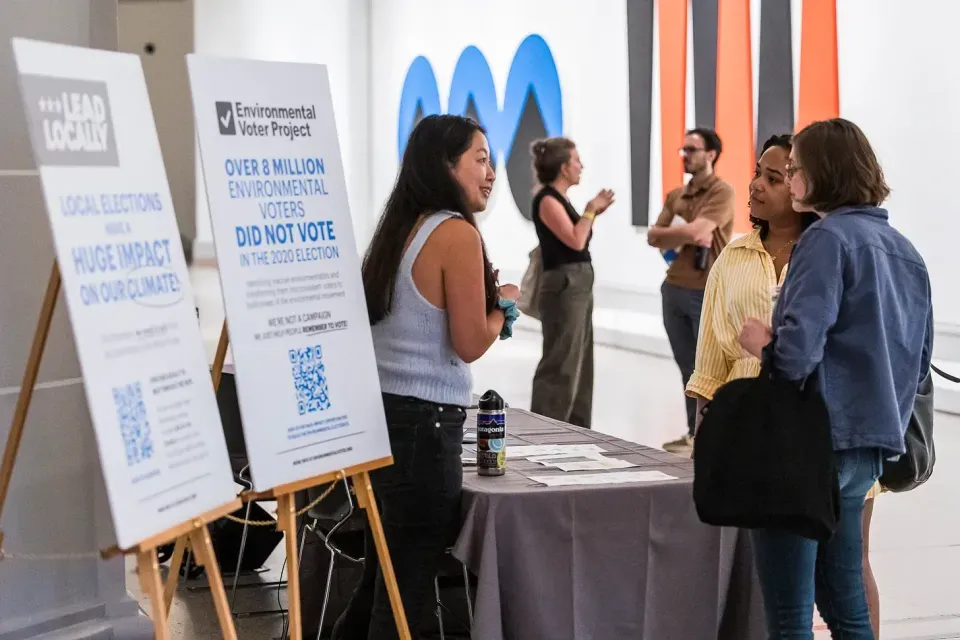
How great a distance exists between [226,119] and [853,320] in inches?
51.7

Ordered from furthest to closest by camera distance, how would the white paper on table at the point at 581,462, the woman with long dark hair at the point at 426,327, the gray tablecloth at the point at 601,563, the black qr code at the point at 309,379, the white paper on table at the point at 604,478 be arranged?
the white paper on table at the point at 581,462
the white paper on table at the point at 604,478
the gray tablecloth at the point at 601,563
the woman with long dark hair at the point at 426,327
the black qr code at the point at 309,379

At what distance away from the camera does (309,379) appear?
8.81ft

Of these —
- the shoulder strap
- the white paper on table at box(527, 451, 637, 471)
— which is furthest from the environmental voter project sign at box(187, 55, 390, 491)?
the white paper on table at box(527, 451, 637, 471)

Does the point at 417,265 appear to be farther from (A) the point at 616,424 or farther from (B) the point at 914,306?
(A) the point at 616,424

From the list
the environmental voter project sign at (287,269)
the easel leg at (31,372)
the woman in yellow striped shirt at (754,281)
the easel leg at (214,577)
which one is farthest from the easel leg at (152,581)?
the woman in yellow striped shirt at (754,281)

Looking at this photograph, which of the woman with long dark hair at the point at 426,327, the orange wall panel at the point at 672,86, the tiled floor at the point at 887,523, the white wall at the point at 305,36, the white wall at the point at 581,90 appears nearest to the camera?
the woman with long dark hair at the point at 426,327

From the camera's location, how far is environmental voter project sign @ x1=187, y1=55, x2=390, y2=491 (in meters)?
2.54

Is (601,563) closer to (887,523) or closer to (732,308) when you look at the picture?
(732,308)

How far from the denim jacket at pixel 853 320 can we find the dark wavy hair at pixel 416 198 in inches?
30.2

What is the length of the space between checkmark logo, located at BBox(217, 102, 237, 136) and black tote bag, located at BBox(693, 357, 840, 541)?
1.11 meters

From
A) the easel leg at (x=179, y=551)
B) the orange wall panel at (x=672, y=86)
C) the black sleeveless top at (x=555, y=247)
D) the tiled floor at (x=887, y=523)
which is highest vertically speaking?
the orange wall panel at (x=672, y=86)

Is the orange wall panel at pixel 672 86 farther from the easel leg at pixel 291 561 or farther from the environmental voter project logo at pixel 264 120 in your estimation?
the easel leg at pixel 291 561

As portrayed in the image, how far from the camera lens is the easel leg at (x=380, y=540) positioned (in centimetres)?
275

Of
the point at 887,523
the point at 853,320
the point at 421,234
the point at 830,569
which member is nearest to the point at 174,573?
the point at 421,234
